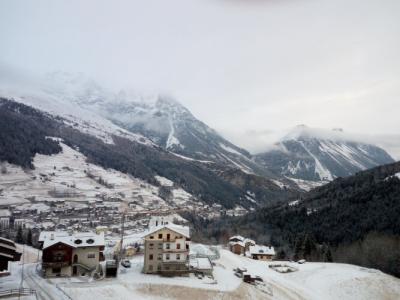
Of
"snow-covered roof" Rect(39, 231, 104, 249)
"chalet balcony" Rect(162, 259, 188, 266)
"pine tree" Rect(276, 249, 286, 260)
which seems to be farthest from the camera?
"pine tree" Rect(276, 249, 286, 260)

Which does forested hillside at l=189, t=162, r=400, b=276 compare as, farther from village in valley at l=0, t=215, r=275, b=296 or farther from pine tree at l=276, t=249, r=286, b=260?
village in valley at l=0, t=215, r=275, b=296

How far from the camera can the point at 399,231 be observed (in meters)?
154

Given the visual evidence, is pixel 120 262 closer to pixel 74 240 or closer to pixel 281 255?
pixel 74 240

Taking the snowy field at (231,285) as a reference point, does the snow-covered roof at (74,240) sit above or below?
above

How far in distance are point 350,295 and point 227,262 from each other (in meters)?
27.9

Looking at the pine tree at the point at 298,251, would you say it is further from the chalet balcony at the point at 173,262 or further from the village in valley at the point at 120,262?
the chalet balcony at the point at 173,262

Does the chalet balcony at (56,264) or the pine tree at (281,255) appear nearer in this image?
the chalet balcony at (56,264)

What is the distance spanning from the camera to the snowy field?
61.0 metres

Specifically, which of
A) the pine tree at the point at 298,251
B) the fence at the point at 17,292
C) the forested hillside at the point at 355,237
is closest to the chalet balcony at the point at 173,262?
the fence at the point at 17,292

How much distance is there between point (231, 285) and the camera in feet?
238

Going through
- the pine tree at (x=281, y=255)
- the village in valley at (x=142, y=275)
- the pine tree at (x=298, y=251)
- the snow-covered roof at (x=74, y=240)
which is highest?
the snow-covered roof at (x=74, y=240)

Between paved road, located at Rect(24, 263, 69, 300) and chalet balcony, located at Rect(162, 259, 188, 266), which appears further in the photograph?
chalet balcony, located at Rect(162, 259, 188, 266)

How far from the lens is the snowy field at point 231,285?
61.0m

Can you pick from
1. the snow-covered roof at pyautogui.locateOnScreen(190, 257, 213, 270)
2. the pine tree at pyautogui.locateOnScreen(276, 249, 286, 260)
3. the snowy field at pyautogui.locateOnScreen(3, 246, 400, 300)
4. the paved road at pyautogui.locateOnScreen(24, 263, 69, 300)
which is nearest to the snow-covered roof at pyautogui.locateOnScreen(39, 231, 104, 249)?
the paved road at pyautogui.locateOnScreen(24, 263, 69, 300)
